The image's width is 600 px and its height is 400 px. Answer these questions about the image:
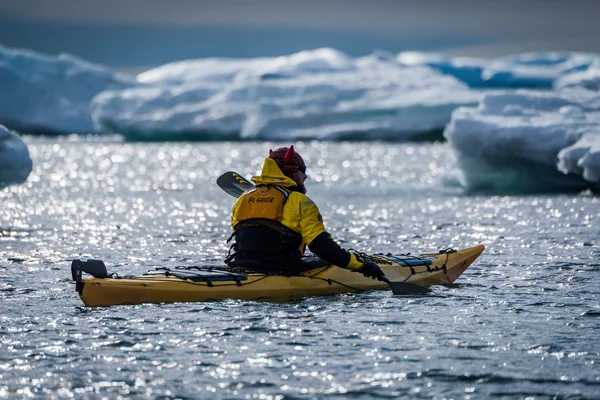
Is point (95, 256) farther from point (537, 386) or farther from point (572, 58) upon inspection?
point (572, 58)

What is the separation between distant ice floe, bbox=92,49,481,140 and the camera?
205ft

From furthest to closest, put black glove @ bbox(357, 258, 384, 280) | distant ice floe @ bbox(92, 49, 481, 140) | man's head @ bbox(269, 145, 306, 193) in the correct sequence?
distant ice floe @ bbox(92, 49, 481, 140), black glove @ bbox(357, 258, 384, 280), man's head @ bbox(269, 145, 306, 193)

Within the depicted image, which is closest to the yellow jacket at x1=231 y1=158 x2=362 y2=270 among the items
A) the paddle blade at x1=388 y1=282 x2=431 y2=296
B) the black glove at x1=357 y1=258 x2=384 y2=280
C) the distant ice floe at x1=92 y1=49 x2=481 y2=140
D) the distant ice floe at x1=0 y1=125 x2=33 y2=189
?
the black glove at x1=357 y1=258 x2=384 y2=280

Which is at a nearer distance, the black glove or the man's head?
the man's head

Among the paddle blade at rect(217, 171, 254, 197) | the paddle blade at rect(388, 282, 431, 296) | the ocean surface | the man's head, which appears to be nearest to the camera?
the ocean surface

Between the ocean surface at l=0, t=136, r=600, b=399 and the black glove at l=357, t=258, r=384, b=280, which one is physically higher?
the black glove at l=357, t=258, r=384, b=280

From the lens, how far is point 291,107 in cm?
6556

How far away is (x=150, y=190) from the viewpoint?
88.3 feet

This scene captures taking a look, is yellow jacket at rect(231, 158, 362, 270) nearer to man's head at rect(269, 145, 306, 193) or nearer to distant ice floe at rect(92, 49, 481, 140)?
man's head at rect(269, 145, 306, 193)

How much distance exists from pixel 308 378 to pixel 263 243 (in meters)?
2.71

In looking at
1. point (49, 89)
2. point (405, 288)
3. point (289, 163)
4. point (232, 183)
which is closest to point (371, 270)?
point (405, 288)

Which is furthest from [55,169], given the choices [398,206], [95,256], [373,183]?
[95,256]

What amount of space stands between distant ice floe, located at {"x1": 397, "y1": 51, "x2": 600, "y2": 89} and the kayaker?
67222mm

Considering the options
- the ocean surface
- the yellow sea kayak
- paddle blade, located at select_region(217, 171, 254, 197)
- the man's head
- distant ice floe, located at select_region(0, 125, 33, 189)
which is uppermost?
distant ice floe, located at select_region(0, 125, 33, 189)
